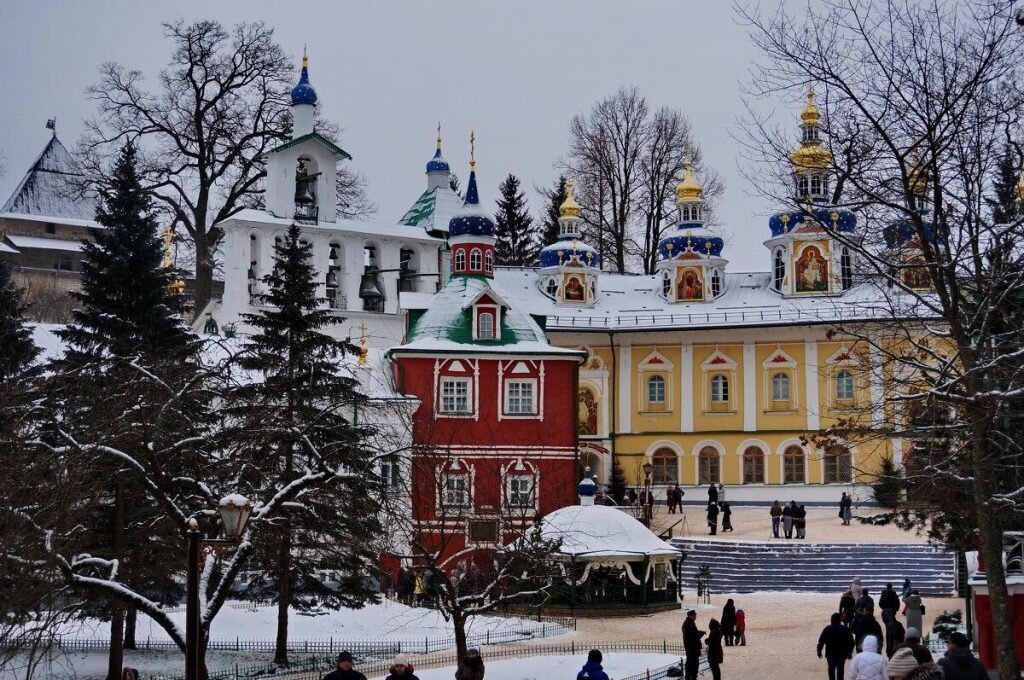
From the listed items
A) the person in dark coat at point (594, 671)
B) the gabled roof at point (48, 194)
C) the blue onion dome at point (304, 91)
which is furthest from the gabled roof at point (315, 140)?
the person in dark coat at point (594, 671)

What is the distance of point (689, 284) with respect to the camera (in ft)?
181

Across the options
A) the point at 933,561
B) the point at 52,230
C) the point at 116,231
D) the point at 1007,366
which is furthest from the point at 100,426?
the point at 52,230

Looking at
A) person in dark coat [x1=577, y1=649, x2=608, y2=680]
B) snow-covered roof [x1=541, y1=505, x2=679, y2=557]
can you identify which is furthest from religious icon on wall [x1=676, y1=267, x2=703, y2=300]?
person in dark coat [x1=577, y1=649, x2=608, y2=680]

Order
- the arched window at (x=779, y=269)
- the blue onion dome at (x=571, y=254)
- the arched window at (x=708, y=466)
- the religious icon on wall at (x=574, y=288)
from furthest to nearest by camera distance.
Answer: the blue onion dome at (x=571, y=254) → the religious icon on wall at (x=574, y=288) → the arched window at (x=779, y=269) → the arched window at (x=708, y=466)

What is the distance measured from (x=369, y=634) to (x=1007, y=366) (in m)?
15.4

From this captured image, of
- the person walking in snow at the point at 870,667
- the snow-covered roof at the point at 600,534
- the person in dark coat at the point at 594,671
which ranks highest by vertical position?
the snow-covered roof at the point at 600,534

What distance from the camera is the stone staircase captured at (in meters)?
35.3

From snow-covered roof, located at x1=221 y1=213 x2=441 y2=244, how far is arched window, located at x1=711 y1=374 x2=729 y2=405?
480 inches

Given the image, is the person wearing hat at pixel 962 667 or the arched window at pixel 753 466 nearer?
the person wearing hat at pixel 962 667

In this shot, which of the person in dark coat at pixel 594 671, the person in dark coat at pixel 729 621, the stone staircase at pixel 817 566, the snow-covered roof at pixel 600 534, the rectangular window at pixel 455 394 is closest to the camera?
the person in dark coat at pixel 594 671

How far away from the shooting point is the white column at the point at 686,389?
5397 centimetres

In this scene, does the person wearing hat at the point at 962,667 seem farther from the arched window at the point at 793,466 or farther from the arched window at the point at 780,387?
the arched window at the point at 780,387

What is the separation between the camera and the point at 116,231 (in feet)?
104

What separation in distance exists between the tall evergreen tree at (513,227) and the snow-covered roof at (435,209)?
932 centimetres
